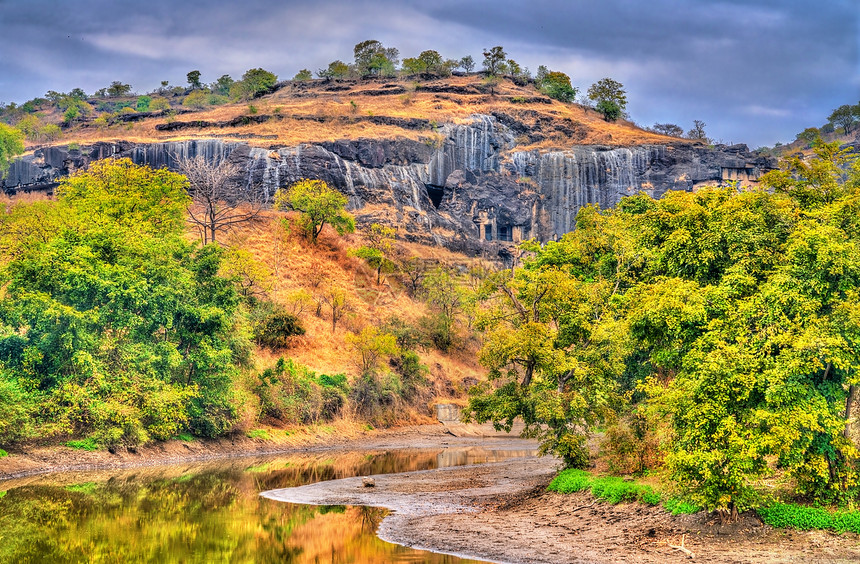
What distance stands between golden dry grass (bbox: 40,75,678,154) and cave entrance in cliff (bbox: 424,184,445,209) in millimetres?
7800

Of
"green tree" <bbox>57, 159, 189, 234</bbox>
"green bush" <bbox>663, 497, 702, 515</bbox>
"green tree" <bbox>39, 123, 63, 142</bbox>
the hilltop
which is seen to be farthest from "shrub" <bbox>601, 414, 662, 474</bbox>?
"green tree" <bbox>39, 123, 63, 142</bbox>

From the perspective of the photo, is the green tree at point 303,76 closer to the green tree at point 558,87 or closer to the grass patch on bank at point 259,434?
the green tree at point 558,87

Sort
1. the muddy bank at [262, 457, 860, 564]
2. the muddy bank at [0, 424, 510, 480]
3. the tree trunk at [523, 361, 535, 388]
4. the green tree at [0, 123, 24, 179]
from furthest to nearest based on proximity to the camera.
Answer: the green tree at [0, 123, 24, 179] → the muddy bank at [0, 424, 510, 480] → the tree trunk at [523, 361, 535, 388] → the muddy bank at [262, 457, 860, 564]

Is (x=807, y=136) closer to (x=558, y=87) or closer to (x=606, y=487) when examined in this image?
(x=558, y=87)

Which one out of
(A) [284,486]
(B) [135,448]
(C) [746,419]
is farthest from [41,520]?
(C) [746,419]

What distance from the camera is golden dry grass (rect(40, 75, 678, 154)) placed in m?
103

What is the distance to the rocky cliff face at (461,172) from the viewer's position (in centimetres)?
9231

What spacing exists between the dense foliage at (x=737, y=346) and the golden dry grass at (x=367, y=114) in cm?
7557

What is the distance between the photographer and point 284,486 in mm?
32500

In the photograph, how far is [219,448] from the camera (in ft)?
145

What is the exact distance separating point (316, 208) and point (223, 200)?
12.5 metres

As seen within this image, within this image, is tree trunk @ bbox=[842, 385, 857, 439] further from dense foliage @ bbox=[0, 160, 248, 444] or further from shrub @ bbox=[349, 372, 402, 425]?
shrub @ bbox=[349, 372, 402, 425]

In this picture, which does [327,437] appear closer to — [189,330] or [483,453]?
[483,453]

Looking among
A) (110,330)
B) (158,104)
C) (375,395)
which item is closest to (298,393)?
(375,395)
